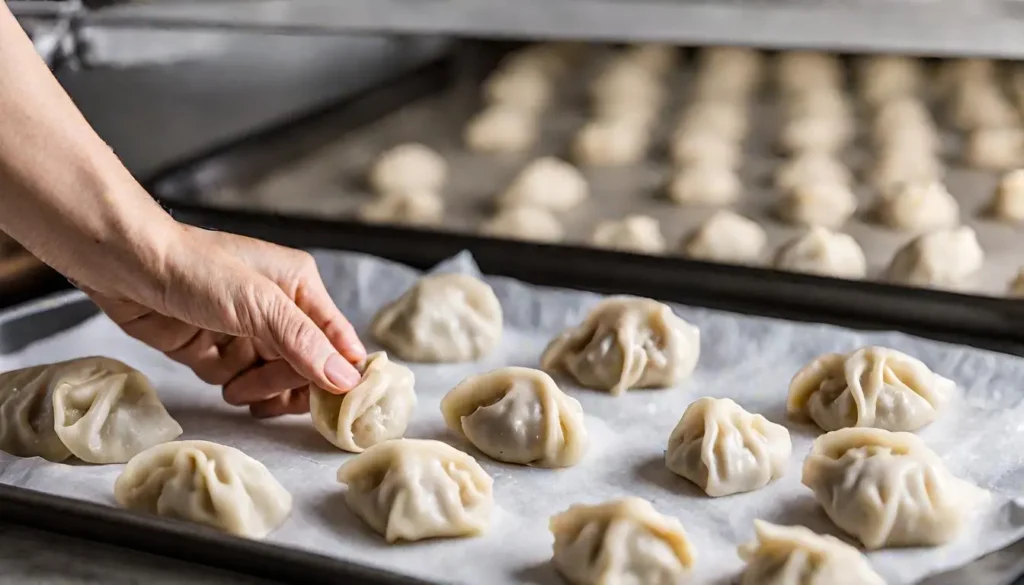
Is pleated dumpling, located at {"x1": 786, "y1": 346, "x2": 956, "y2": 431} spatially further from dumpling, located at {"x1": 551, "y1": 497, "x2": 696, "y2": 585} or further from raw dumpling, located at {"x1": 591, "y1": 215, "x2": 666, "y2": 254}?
raw dumpling, located at {"x1": 591, "y1": 215, "x2": 666, "y2": 254}

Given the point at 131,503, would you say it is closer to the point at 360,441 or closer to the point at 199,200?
the point at 360,441

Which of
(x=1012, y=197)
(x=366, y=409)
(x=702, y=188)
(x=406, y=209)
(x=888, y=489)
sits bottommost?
(x=366, y=409)

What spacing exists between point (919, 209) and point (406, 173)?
3.74 feet

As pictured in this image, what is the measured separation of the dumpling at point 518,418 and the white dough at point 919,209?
110cm

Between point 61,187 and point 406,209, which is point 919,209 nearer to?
point 406,209

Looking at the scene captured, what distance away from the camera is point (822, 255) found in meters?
2.17

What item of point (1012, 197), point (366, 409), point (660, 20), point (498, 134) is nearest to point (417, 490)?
point (366, 409)

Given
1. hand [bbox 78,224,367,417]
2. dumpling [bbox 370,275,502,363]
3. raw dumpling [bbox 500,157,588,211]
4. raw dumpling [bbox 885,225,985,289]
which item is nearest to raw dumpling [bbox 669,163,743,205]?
raw dumpling [bbox 500,157,588,211]

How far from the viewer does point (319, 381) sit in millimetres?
1572

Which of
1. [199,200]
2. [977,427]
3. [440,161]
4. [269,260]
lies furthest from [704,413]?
[440,161]

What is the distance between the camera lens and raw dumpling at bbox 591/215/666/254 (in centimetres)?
→ 232

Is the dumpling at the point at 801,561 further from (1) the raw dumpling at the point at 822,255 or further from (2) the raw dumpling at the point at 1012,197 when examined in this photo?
(2) the raw dumpling at the point at 1012,197

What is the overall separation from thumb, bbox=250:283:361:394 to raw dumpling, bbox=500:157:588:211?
109 centimetres

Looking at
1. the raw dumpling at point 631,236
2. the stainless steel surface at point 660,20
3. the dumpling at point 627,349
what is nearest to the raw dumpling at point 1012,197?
the raw dumpling at point 631,236
